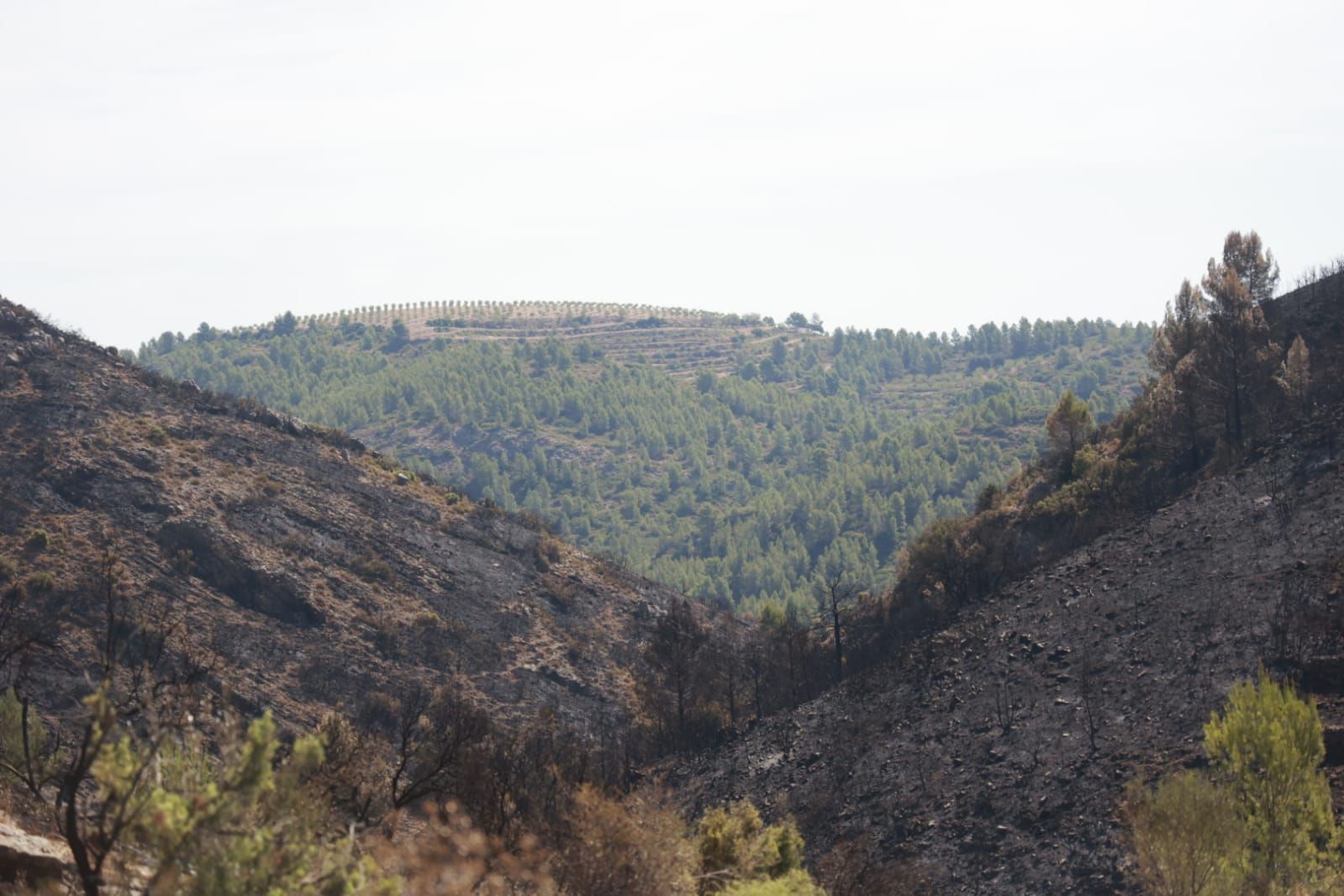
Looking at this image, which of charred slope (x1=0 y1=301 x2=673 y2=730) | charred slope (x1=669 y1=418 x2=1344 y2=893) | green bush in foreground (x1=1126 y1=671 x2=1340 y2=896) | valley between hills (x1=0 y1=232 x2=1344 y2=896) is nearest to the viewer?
valley between hills (x1=0 y1=232 x2=1344 y2=896)

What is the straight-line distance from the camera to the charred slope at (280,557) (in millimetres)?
67250

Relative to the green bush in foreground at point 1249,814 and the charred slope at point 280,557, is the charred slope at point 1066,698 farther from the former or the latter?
the charred slope at point 280,557

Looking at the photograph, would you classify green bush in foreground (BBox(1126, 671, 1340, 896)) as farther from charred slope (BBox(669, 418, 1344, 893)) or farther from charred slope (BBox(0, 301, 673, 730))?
charred slope (BBox(0, 301, 673, 730))

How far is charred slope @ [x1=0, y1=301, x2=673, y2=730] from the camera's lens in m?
67.2

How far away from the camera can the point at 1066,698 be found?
4803 cm

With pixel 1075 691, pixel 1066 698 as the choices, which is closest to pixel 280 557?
pixel 1066 698

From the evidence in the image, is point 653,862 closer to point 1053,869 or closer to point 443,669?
point 1053,869

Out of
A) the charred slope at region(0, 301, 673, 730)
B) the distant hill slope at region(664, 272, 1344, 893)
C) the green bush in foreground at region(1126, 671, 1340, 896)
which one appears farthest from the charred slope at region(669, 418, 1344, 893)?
the charred slope at region(0, 301, 673, 730)

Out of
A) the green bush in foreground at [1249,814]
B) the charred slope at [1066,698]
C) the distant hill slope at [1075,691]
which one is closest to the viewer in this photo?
the green bush in foreground at [1249,814]

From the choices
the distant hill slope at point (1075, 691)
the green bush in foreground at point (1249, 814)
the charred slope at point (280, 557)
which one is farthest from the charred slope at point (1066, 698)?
the charred slope at point (280, 557)

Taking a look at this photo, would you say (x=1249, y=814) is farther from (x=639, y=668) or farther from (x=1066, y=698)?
(x=639, y=668)

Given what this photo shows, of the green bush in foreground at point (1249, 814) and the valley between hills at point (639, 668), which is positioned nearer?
the valley between hills at point (639, 668)

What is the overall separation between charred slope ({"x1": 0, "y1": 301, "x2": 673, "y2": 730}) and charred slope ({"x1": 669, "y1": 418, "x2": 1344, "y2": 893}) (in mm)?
20063

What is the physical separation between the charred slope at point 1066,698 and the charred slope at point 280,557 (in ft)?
65.8
